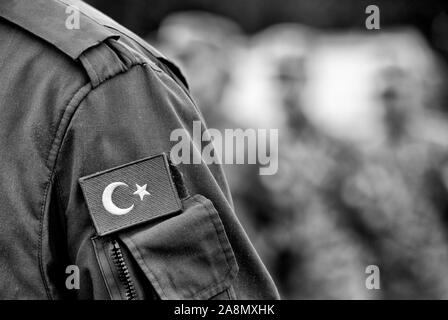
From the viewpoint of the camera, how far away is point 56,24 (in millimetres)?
1010

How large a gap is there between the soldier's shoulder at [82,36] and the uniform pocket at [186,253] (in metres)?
0.19

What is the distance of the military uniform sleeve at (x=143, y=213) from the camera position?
35.1 inches

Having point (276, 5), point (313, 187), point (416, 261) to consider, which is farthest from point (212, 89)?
point (276, 5)

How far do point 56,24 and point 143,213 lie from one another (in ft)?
0.94

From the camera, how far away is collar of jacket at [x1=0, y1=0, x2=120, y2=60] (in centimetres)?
97

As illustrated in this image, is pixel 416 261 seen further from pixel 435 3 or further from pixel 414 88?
pixel 435 3

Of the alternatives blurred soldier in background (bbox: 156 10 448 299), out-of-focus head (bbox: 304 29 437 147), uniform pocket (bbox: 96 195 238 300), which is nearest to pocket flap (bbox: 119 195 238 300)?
uniform pocket (bbox: 96 195 238 300)

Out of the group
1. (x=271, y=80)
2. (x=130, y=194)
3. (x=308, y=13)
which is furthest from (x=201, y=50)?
(x=130, y=194)

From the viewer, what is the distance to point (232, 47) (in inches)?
180

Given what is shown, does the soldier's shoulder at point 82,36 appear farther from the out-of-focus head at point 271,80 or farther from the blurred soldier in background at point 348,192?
the out-of-focus head at point 271,80

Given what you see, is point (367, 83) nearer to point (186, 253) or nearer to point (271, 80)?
point (271, 80)

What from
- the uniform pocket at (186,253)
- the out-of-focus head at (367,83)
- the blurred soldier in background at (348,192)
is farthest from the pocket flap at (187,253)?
the out-of-focus head at (367,83)

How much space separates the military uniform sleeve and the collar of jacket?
7 cm

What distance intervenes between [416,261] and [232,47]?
1.95 metres
